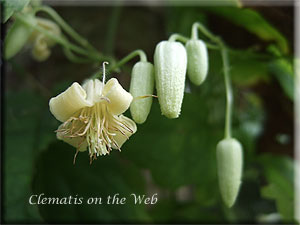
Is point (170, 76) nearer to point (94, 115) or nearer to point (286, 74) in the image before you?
point (94, 115)

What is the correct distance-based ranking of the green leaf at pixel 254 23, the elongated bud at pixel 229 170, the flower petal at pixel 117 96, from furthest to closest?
the green leaf at pixel 254 23, the elongated bud at pixel 229 170, the flower petal at pixel 117 96

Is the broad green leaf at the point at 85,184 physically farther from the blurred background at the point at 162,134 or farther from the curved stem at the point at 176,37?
the curved stem at the point at 176,37

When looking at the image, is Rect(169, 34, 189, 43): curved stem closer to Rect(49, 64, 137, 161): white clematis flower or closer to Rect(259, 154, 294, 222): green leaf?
Rect(49, 64, 137, 161): white clematis flower

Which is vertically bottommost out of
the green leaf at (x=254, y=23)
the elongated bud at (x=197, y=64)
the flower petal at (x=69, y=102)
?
the flower petal at (x=69, y=102)

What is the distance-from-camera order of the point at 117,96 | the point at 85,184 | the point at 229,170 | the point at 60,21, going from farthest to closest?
the point at 85,184
the point at 60,21
the point at 229,170
the point at 117,96

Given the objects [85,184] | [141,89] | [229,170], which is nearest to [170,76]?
[141,89]

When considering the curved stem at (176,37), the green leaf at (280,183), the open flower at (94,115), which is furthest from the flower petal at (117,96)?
the green leaf at (280,183)
